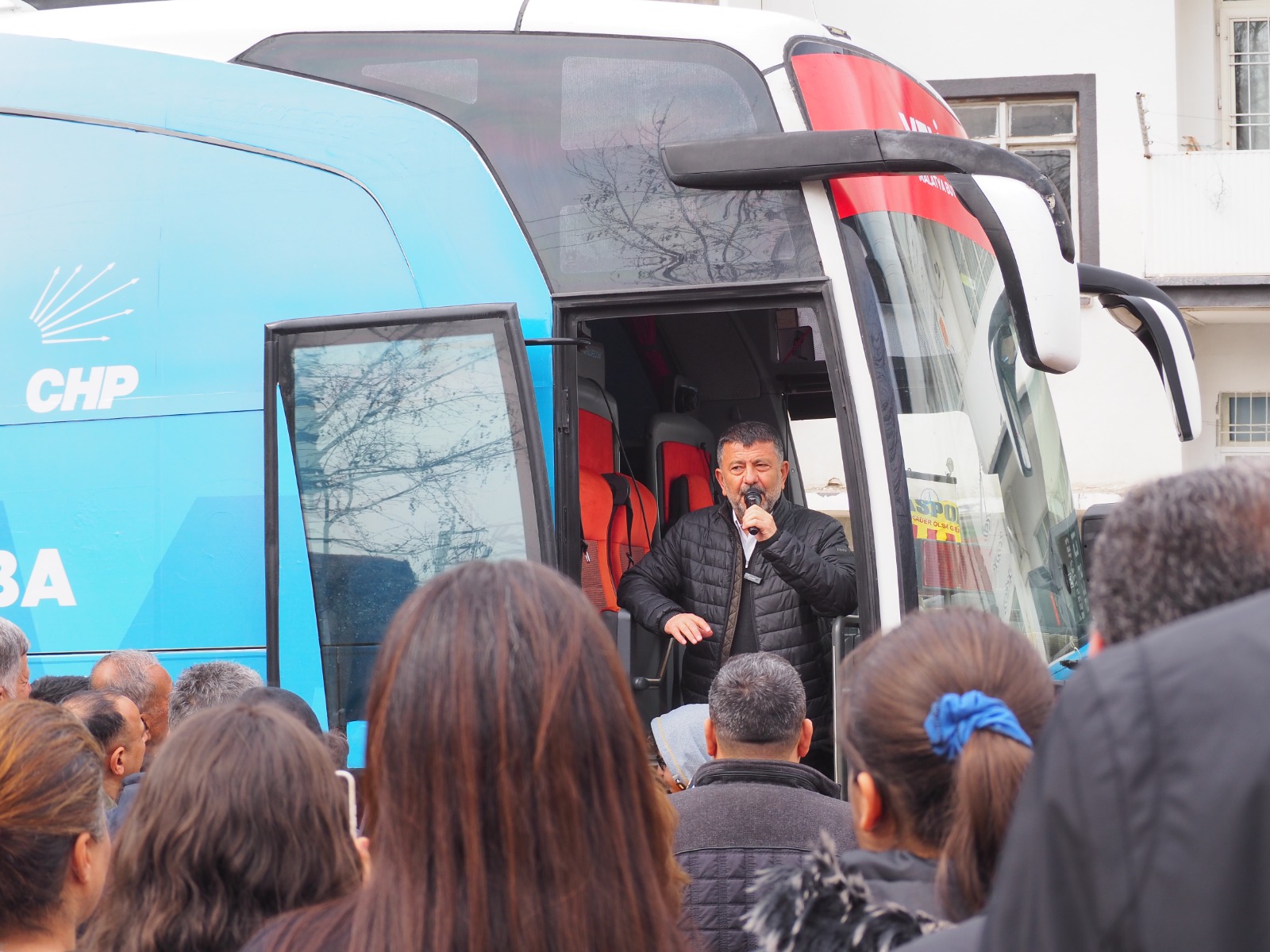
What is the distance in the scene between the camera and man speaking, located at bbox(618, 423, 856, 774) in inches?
173

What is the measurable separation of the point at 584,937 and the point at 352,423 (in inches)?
107

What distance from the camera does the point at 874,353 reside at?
366 centimetres

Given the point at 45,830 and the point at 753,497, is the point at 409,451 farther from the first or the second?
the point at 45,830

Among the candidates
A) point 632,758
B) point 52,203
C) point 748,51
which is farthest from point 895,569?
point 52,203

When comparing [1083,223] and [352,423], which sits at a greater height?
[1083,223]

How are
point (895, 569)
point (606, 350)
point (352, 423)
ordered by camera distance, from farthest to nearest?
point (606, 350) < point (352, 423) < point (895, 569)

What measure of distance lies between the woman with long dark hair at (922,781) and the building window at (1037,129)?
40.0 feet

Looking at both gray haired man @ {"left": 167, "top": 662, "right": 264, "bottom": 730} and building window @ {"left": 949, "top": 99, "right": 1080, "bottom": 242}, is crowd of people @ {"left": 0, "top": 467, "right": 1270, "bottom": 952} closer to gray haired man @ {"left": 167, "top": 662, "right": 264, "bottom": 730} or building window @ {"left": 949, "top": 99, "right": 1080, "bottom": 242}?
gray haired man @ {"left": 167, "top": 662, "right": 264, "bottom": 730}

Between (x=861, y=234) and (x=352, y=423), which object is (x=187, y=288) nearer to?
(x=352, y=423)

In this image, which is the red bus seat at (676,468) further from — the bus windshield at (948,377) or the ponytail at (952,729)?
the ponytail at (952,729)

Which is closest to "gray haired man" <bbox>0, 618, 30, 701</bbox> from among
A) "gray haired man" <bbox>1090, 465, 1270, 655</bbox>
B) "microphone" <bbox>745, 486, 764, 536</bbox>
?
"microphone" <bbox>745, 486, 764, 536</bbox>

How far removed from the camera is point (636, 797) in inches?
55.1

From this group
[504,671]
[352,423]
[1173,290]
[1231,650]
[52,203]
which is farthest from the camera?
[1173,290]

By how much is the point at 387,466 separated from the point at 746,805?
5.37 feet
